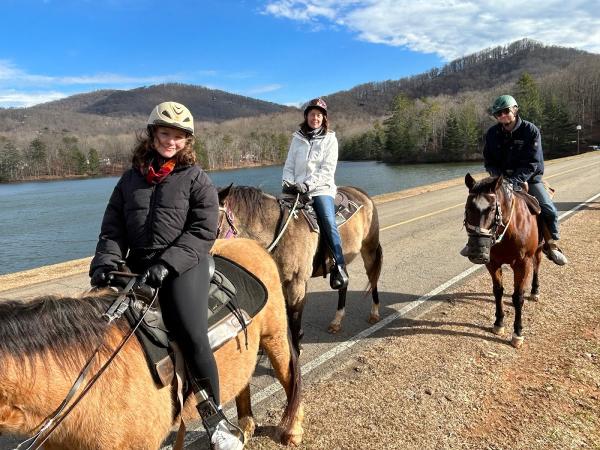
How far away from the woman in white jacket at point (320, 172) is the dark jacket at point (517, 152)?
2.42 m

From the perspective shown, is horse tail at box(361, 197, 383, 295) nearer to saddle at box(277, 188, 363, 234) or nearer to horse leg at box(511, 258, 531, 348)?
saddle at box(277, 188, 363, 234)

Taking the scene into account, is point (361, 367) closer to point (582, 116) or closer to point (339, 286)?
point (339, 286)

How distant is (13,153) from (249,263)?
11133 cm

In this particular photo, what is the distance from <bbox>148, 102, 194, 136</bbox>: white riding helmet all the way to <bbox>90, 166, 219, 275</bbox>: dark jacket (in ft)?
0.89

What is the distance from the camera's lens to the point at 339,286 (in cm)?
509

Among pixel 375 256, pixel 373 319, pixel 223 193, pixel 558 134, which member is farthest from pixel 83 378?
pixel 558 134

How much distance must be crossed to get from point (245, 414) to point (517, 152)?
191 inches

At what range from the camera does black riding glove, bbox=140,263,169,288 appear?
2.21 m

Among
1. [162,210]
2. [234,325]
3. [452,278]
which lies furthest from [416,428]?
[452,278]

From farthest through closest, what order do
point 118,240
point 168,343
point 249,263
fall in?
point 249,263 < point 118,240 < point 168,343

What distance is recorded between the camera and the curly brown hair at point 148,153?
2523 mm

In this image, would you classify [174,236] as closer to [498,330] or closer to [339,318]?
[339,318]

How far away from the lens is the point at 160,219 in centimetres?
242

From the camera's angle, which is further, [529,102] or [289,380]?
[529,102]
